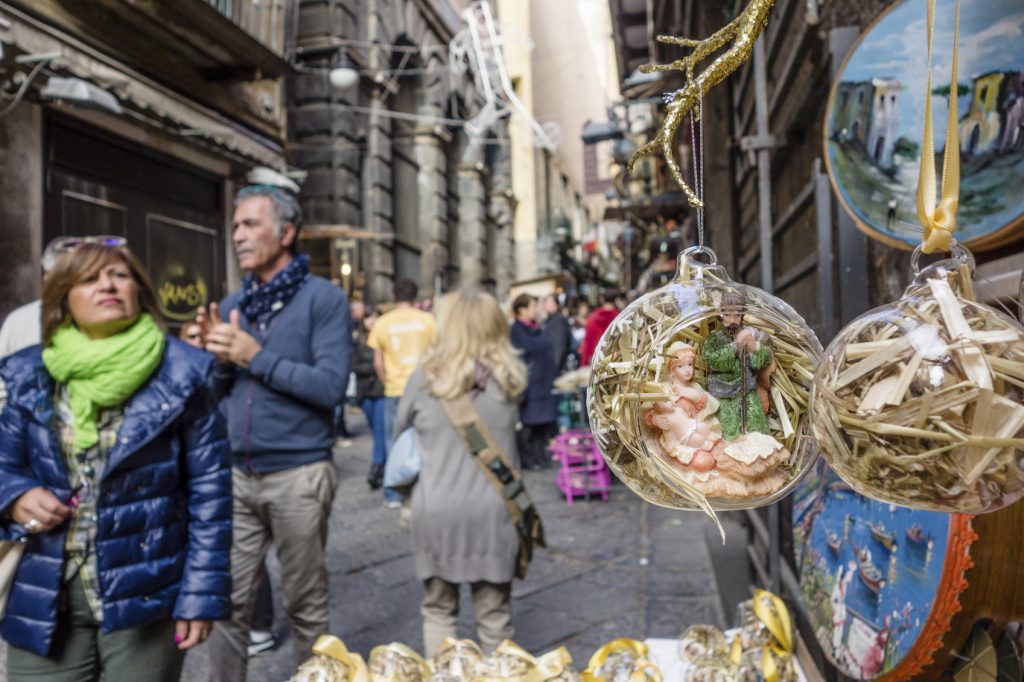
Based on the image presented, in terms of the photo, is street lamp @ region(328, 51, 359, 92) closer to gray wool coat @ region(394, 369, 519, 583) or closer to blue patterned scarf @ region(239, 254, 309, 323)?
blue patterned scarf @ region(239, 254, 309, 323)

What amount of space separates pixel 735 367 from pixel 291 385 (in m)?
2.06

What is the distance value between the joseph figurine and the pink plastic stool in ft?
18.5

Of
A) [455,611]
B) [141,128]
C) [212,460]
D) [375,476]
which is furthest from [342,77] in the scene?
[212,460]

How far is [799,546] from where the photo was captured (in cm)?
187

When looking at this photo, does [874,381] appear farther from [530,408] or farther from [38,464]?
[530,408]

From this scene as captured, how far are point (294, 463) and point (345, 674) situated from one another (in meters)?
1.16

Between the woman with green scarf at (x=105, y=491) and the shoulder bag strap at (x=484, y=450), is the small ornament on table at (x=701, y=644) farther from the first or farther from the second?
the woman with green scarf at (x=105, y=491)

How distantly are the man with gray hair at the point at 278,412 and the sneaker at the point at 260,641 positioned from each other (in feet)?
2.64

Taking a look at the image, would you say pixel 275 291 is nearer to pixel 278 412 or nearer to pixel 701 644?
pixel 278 412

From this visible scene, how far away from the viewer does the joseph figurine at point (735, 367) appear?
787 mm

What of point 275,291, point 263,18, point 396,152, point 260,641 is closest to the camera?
point 275,291

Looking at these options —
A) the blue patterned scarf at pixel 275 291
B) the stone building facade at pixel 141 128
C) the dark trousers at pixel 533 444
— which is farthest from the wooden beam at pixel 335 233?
the blue patterned scarf at pixel 275 291

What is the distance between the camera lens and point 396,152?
16125 millimetres

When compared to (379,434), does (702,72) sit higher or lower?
higher
